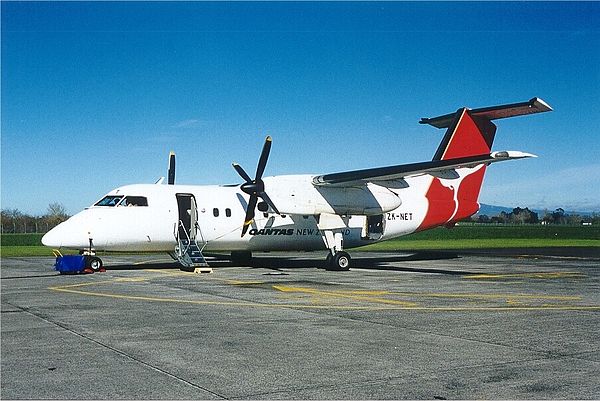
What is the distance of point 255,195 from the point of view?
976 inches

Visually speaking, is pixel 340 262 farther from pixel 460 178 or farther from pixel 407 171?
pixel 460 178

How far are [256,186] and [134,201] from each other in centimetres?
479

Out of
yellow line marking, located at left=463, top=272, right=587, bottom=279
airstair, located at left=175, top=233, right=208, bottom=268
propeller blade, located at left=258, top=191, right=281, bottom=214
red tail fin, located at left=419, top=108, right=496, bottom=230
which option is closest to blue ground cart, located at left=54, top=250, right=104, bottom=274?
airstair, located at left=175, top=233, right=208, bottom=268

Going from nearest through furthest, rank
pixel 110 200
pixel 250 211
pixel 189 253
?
1. pixel 110 200
2. pixel 189 253
3. pixel 250 211

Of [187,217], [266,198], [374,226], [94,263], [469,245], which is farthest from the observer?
[469,245]

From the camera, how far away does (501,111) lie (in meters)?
27.6

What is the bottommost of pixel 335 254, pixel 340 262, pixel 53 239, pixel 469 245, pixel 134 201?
pixel 340 262

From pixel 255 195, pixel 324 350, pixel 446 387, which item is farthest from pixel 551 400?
pixel 255 195

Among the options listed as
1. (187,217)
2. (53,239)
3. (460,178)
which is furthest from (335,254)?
(53,239)

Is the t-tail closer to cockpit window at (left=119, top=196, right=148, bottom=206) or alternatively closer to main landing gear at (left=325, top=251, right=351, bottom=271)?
main landing gear at (left=325, top=251, right=351, bottom=271)

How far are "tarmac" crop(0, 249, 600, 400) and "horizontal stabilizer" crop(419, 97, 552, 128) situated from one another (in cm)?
842

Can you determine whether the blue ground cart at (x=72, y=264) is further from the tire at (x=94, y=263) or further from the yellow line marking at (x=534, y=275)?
the yellow line marking at (x=534, y=275)

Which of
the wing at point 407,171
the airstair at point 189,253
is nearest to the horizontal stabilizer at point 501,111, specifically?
the wing at point 407,171

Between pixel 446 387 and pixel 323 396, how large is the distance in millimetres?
1444
